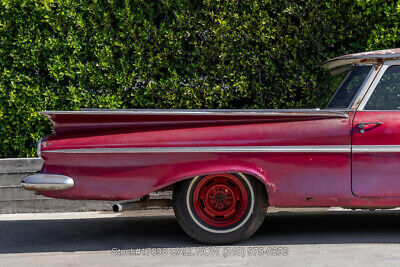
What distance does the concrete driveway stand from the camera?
5066mm

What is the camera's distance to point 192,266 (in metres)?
4.84

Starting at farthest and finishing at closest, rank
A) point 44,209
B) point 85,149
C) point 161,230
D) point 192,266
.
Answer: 1. point 44,209
2. point 161,230
3. point 85,149
4. point 192,266

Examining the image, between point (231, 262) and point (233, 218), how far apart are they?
716mm

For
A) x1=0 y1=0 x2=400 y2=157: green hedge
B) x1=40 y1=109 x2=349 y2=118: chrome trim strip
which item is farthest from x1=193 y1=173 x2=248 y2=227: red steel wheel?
x1=0 y1=0 x2=400 y2=157: green hedge

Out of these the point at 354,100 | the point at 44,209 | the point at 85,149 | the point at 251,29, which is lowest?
the point at 44,209

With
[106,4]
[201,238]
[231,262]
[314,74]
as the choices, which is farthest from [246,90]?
[231,262]

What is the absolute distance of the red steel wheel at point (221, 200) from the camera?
18.3ft

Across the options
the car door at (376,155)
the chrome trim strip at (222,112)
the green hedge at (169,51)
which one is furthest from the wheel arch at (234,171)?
the green hedge at (169,51)

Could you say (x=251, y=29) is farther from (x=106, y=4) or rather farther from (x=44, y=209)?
(x=44, y=209)

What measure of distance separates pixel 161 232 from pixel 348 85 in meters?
2.38

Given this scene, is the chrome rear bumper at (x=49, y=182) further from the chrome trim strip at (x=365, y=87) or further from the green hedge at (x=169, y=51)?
the chrome trim strip at (x=365, y=87)

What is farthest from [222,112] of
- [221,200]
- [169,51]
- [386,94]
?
[169,51]

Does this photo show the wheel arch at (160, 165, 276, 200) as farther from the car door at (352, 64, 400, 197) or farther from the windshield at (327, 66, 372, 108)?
the windshield at (327, 66, 372, 108)

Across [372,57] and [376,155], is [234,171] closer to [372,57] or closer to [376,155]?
[376,155]
